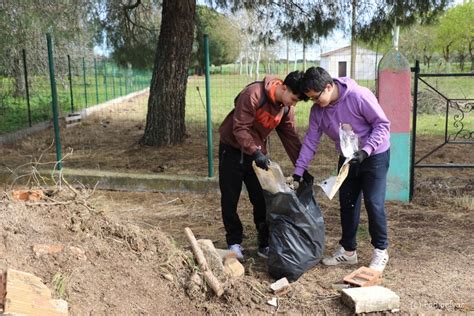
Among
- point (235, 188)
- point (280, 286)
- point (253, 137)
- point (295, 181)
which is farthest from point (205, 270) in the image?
point (253, 137)

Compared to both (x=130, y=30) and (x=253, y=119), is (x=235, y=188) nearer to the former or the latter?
(x=253, y=119)

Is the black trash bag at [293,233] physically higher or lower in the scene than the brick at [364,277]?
higher

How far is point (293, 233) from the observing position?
132 inches

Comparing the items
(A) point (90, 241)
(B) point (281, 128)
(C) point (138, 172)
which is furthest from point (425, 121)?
(A) point (90, 241)

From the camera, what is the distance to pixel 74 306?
258 cm

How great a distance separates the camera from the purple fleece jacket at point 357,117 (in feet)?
10.7

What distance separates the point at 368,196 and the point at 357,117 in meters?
0.55

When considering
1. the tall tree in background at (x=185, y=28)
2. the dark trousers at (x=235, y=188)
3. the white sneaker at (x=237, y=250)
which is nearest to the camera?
the dark trousers at (x=235, y=188)

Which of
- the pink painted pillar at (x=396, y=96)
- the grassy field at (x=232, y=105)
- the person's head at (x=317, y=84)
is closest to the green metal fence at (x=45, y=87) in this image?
the grassy field at (x=232, y=105)

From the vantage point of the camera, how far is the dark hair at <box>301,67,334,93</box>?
316 centimetres

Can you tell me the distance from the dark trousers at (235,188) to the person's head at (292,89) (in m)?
0.53

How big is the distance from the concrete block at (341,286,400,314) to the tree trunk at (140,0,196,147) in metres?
5.16

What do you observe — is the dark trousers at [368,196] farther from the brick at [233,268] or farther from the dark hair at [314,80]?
Result: the brick at [233,268]

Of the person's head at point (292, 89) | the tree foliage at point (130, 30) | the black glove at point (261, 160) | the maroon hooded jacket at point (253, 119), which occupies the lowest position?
the black glove at point (261, 160)
